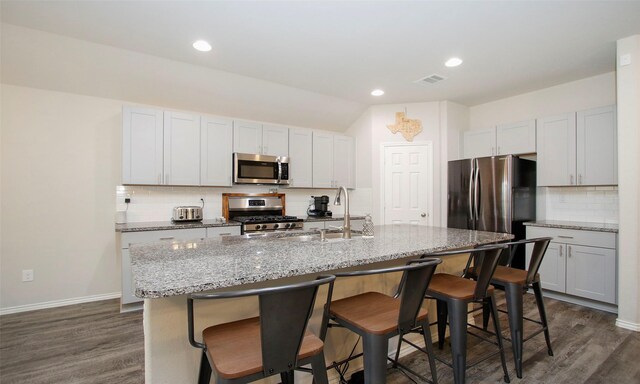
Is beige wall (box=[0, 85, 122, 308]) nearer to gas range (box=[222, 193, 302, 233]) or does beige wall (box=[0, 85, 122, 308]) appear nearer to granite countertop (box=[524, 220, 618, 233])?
gas range (box=[222, 193, 302, 233])

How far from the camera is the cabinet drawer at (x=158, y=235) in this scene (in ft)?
10.2

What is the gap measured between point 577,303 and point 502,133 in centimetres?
223

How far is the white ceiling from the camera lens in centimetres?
237

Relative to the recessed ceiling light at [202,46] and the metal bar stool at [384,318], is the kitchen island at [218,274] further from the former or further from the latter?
the recessed ceiling light at [202,46]

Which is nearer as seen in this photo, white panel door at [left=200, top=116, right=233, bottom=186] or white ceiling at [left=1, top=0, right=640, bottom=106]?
white ceiling at [left=1, top=0, right=640, bottom=106]

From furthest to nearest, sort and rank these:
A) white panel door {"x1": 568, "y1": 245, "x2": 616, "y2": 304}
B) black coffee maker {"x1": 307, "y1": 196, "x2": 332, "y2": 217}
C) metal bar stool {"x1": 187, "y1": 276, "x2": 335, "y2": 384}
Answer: black coffee maker {"x1": 307, "y1": 196, "x2": 332, "y2": 217}, white panel door {"x1": 568, "y1": 245, "x2": 616, "y2": 304}, metal bar stool {"x1": 187, "y1": 276, "x2": 335, "y2": 384}

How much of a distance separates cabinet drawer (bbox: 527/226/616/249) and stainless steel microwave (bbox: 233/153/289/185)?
3.20 m

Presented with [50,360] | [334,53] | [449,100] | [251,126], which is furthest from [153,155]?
[449,100]

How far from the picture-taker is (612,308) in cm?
313

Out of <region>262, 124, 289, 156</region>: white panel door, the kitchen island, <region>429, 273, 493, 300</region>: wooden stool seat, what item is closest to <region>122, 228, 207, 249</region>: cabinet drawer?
<region>262, 124, 289, 156</region>: white panel door

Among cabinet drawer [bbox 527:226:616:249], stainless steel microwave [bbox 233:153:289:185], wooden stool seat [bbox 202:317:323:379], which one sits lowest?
wooden stool seat [bbox 202:317:323:379]

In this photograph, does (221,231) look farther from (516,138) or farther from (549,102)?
(549,102)

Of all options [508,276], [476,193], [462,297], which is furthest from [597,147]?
[462,297]

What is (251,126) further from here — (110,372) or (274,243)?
(110,372)
